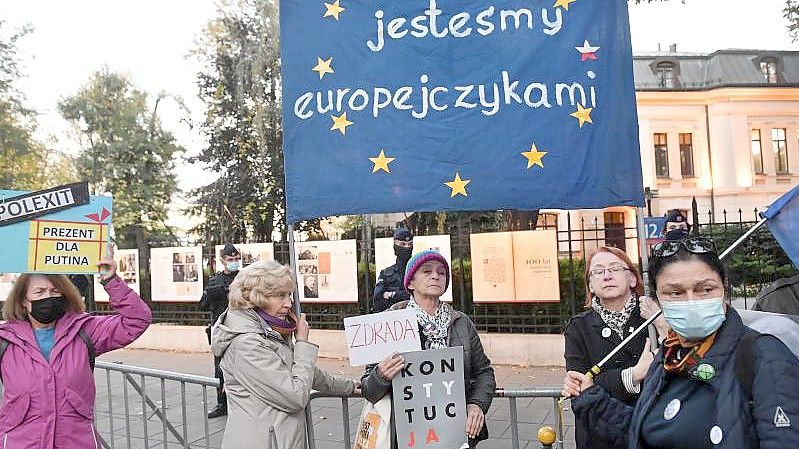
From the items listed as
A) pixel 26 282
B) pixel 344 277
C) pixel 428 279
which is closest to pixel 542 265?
pixel 344 277

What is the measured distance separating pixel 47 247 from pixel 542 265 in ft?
24.7

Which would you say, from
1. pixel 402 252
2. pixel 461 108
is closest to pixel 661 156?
pixel 402 252

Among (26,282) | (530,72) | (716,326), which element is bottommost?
(716,326)

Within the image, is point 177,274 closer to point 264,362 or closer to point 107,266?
point 107,266

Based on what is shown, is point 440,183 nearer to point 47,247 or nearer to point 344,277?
point 47,247

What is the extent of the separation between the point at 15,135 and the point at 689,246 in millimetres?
24447

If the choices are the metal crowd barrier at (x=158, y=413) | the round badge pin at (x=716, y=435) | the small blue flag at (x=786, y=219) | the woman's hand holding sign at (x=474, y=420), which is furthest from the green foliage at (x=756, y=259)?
the round badge pin at (x=716, y=435)

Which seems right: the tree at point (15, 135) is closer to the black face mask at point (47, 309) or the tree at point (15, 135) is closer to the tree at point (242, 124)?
the tree at point (242, 124)

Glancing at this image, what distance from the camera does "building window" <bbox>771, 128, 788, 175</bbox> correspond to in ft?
111

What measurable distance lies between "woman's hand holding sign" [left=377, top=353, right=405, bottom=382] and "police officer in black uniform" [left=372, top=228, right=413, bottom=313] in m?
3.43

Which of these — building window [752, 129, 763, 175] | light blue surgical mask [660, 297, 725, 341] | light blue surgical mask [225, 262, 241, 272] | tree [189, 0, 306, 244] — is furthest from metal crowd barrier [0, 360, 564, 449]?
building window [752, 129, 763, 175]

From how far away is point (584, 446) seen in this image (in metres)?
2.66

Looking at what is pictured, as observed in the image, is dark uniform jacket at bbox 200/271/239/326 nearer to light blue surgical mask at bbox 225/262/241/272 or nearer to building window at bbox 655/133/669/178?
light blue surgical mask at bbox 225/262/241/272

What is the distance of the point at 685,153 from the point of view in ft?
110
